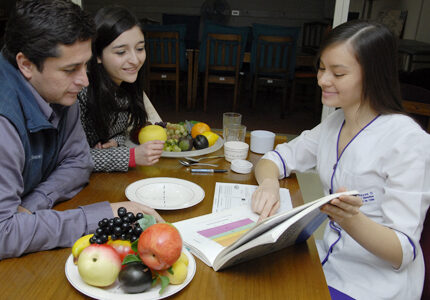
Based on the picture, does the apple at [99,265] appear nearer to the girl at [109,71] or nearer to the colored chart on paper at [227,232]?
the colored chart on paper at [227,232]

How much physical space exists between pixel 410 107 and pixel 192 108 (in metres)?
3.14

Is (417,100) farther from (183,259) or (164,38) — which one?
(164,38)

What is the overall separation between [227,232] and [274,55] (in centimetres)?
421

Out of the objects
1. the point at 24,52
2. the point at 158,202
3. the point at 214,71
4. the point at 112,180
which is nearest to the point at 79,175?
the point at 112,180

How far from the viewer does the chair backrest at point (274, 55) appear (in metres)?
4.79

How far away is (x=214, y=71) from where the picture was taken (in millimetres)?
5109

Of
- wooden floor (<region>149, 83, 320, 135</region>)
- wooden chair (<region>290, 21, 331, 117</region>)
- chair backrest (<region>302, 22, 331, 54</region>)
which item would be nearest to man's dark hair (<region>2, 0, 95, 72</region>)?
wooden chair (<region>290, 21, 331, 117</region>)

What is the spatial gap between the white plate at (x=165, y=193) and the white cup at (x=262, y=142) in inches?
18.6

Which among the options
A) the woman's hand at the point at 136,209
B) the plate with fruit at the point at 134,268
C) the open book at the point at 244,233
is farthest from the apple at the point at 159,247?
the woman's hand at the point at 136,209

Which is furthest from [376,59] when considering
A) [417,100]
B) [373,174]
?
[417,100]

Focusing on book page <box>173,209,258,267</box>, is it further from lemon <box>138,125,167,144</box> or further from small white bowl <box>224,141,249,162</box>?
lemon <box>138,125,167,144</box>

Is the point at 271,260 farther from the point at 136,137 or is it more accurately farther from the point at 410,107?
the point at 410,107

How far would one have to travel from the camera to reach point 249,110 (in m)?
5.47

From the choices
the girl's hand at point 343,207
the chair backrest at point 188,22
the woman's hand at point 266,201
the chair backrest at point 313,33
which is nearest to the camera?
the girl's hand at point 343,207
